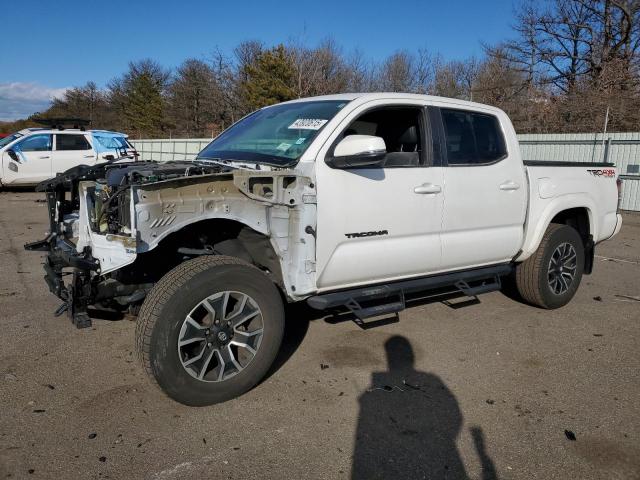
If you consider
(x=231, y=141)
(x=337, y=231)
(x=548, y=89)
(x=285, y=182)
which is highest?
(x=548, y=89)

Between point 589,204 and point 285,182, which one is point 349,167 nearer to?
point 285,182

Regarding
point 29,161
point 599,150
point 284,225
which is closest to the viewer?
point 284,225

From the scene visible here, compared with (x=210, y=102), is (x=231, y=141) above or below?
Answer: below

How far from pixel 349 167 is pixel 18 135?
15.4 metres

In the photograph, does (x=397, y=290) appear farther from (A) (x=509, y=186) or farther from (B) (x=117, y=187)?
(B) (x=117, y=187)

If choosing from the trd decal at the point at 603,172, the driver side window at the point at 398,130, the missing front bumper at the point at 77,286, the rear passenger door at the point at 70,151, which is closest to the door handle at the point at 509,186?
the driver side window at the point at 398,130

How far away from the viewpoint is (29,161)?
15.3 m

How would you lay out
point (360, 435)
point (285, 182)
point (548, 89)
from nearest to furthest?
point (360, 435) < point (285, 182) < point (548, 89)

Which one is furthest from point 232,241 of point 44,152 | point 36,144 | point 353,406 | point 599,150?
point 36,144

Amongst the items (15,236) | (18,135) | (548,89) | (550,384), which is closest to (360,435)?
(550,384)

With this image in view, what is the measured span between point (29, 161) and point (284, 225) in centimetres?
1471

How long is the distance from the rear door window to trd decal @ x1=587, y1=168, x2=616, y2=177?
14.7 metres

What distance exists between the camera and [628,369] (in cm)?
402

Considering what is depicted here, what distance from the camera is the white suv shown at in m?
15.2
